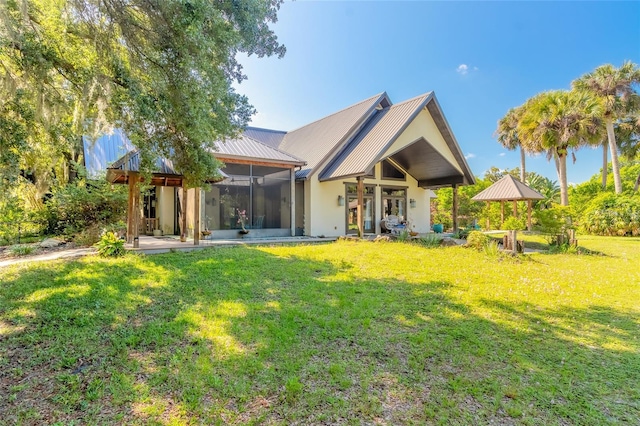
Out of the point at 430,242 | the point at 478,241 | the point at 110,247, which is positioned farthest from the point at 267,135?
the point at 478,241

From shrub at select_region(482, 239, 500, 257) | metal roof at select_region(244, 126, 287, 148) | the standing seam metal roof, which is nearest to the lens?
shrub at select_region(482, 239, 500, 257)

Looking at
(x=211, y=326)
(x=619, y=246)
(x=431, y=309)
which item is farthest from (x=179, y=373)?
(x=619, y=246)

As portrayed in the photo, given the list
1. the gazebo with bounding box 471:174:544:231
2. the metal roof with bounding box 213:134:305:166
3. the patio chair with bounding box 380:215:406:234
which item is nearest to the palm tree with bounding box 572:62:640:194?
the gazebo with bounding box 471:174:544:231

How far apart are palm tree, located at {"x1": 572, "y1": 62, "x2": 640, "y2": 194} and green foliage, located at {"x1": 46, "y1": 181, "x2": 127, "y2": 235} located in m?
28.2

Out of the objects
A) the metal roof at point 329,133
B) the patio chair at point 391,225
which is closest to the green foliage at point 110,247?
the metal roof at point 329,133

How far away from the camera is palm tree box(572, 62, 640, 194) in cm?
2102

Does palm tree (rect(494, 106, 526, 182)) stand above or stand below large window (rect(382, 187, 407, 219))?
above

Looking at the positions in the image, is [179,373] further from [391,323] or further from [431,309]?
[431,309]

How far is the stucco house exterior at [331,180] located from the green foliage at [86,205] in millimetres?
809

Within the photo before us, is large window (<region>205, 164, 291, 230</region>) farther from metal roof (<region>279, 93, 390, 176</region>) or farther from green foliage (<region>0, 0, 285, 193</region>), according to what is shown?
green foliage (<region>0, 0, 285, 193</region>)

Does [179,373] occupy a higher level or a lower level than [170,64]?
lower

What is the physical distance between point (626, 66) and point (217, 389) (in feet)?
101

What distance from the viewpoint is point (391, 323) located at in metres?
4.51

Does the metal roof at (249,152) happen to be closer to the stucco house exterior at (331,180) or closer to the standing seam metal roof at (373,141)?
the stucco house exterior at (331,180)
